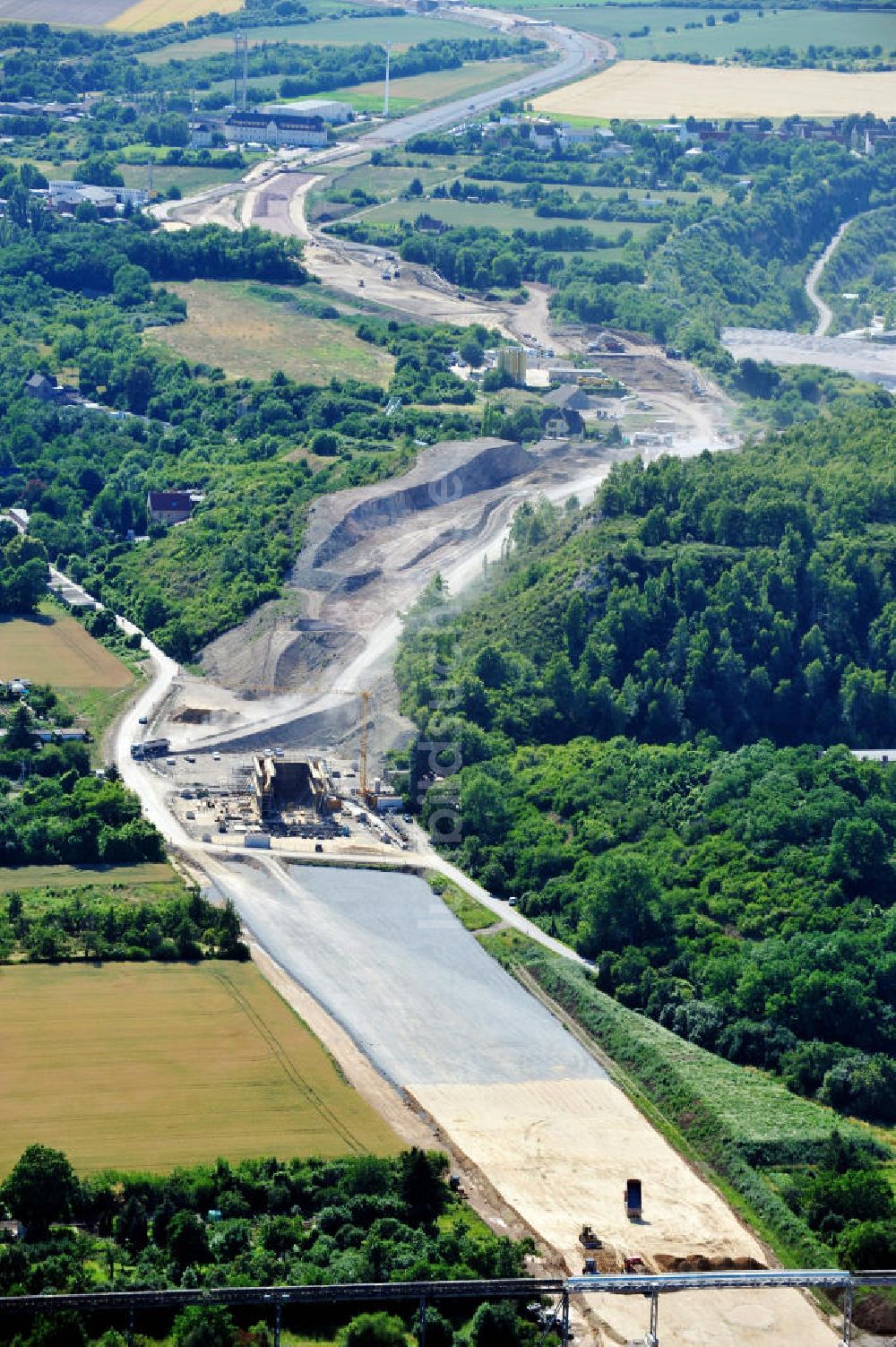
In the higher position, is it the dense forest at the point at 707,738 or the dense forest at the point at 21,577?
the dense forest at the point at 707,738

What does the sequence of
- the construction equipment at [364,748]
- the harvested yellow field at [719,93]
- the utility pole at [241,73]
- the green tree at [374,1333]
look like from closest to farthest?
the green tree at [374,1333]
the construction equipment at [364,748]
the harvested yellow field at [719,93]
the utility pole at [241,73]

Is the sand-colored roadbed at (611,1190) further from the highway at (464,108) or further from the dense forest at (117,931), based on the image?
the highway at (464,108)

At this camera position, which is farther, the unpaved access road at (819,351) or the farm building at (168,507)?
the unpaved access road at (819,351)

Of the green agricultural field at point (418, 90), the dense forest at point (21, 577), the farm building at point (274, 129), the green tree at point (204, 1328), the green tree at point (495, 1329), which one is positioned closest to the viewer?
A: the green tree at point (204, 1328)

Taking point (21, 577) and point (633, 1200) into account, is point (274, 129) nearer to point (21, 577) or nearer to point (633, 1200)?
point (21, 577)

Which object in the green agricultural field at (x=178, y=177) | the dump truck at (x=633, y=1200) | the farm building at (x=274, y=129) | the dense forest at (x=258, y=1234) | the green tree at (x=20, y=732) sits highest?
the dense forest at (x=258, y=1234)

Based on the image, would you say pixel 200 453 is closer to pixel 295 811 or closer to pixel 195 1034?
pixel 295 811

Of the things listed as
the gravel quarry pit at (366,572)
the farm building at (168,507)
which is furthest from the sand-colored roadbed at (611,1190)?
the farm building at (168,507)
